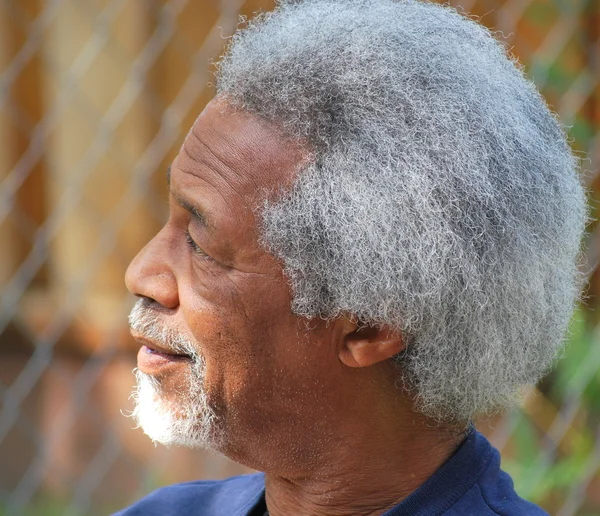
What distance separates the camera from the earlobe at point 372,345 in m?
1.89

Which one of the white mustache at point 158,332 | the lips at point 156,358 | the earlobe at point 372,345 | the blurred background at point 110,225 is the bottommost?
the blurred background at point 110,225

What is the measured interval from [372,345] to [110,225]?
2.51 meters

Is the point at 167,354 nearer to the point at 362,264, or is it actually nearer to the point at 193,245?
the point at 193,245

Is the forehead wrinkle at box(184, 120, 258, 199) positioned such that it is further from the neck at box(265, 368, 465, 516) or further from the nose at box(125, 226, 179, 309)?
the neck at box(265, 368, 465, 516)

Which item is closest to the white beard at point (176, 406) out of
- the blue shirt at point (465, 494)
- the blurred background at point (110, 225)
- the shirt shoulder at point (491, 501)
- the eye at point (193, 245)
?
the eye at point (193, 245)

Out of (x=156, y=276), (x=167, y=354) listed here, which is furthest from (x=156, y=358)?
(x=156, y=276)

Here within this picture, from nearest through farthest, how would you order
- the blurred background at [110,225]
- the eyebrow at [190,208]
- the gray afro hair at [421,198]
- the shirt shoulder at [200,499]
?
the gray afro hair at [421,198] < the eyebrow at [190,208] < the shirt shoulder at [200,499] < the blurred background at [110,225]

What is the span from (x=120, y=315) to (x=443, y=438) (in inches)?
113

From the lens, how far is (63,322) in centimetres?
379

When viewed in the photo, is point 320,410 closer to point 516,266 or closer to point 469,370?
point 469,370

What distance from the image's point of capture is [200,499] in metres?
2.24

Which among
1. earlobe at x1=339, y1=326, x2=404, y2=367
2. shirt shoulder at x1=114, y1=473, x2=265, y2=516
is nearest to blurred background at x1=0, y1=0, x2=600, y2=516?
shirt shoulder at x1=114, y1=473, x2=265, y2=516

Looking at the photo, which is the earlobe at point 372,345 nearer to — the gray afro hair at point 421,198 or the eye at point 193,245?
the gray afro hair at point 421,198

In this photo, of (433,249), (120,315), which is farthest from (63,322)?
(433,249)
